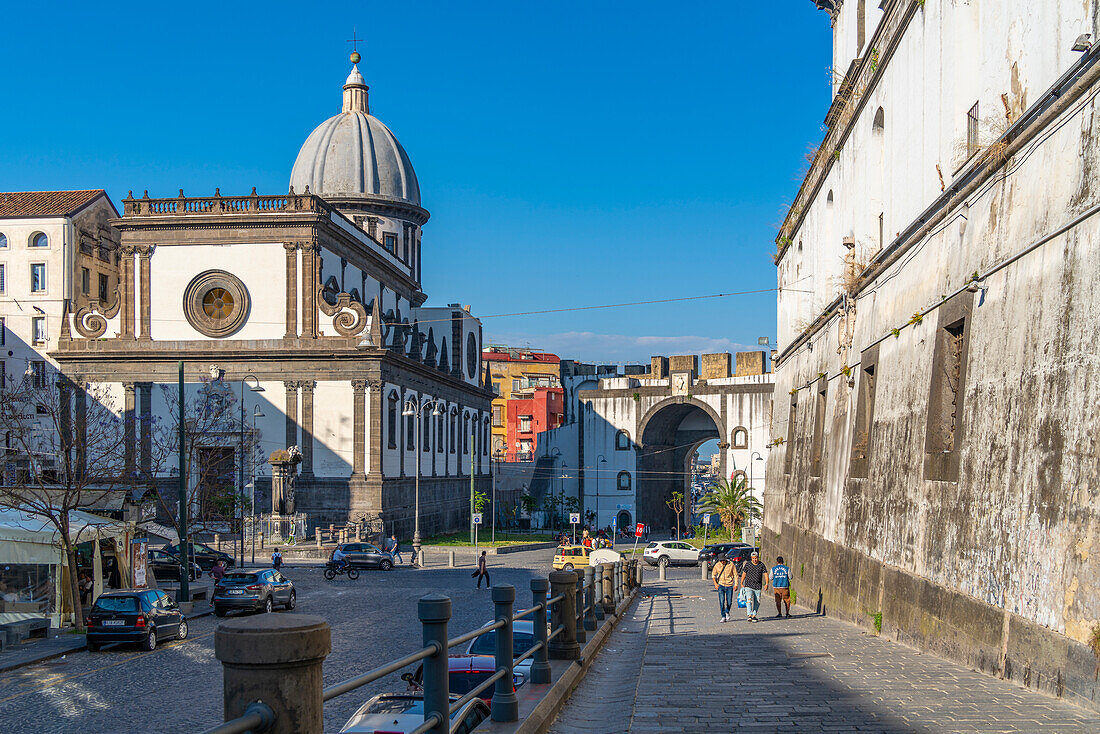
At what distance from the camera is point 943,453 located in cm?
1302

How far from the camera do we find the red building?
110500mm

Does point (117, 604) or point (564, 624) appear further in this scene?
point (117, 604)

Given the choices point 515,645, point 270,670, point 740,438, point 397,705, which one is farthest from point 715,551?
point 270,670

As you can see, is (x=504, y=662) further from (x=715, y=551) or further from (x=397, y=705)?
(x=715, y=551)

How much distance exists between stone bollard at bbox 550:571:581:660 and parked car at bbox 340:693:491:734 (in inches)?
87.7

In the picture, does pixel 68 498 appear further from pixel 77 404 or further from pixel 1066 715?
pixel 77 404

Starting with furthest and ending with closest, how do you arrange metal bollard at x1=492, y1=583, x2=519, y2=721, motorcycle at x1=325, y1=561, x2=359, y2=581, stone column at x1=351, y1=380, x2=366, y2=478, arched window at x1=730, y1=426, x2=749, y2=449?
1. arched window at x1=730, y1=426, x2=749, y2=449
2. stone column at x1=351, y1=380, x2=366, y2=478
3. motorcycle at x1=325, y1=561, x2=359, y2=581
4. metal bollard at x1=492, y1=583, x2=519, y2=721

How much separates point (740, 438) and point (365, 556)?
3543 cm

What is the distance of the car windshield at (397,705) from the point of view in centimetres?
896

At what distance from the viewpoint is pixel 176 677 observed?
679 inches

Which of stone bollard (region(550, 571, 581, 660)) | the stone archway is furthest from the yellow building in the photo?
stone bollard (region(550, 571, 581, 660))

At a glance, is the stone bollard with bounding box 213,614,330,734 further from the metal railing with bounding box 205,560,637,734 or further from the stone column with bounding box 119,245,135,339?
the stone column with bounding box 119,245,135,339

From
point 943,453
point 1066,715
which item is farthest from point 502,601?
point 943,453

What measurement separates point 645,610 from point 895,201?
469 inches
